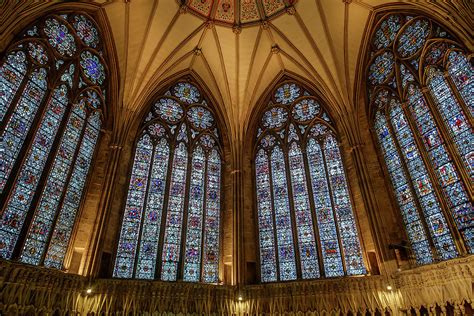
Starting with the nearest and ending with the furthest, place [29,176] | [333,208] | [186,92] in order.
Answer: [29,176] < [333,208] < [186,92]

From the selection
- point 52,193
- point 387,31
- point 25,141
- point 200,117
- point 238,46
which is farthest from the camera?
point 200,117

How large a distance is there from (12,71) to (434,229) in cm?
1458

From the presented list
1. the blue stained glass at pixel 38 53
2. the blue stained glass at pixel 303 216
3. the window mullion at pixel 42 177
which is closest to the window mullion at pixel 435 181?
the blue stained glass at pixel 303 216

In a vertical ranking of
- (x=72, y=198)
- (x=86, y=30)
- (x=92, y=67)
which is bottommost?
(x=72, y=198)

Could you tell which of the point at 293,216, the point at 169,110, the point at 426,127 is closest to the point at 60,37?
the point at 169,110

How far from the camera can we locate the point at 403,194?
12.6 meters

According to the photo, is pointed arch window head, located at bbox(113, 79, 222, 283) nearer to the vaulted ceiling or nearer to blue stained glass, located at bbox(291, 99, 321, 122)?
the vaulted ceiling

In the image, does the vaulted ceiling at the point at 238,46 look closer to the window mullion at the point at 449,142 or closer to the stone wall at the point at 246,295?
the window mullion at the point at 449,142

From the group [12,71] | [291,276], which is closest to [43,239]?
[12,71]

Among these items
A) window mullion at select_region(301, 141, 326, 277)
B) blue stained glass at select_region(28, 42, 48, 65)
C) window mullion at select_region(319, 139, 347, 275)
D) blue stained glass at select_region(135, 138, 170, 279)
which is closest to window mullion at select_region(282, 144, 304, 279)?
window mullion at select_region(301, 141, 326, 277)

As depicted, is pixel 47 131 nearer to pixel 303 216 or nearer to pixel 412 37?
pixel 303 216

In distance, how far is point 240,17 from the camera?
16328mm

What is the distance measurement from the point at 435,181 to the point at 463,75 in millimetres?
3676

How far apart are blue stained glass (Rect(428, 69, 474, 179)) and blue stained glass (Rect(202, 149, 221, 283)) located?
9.02 meters
